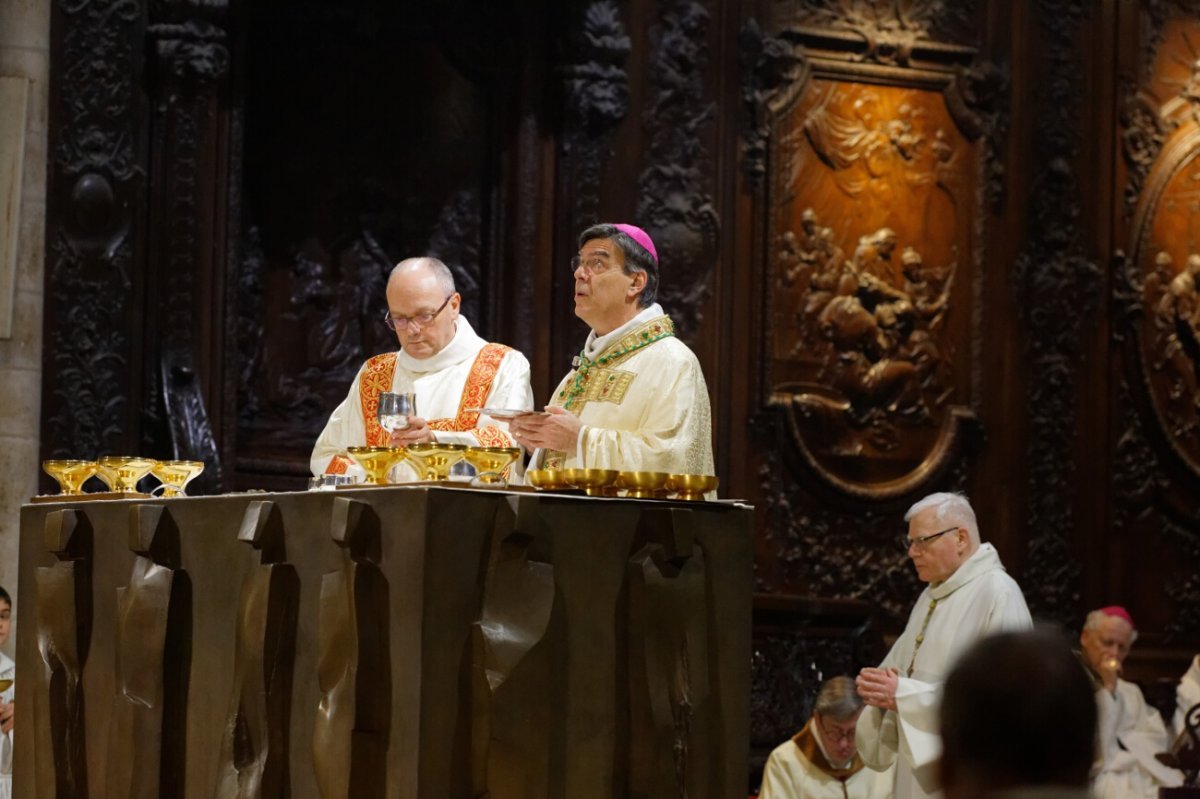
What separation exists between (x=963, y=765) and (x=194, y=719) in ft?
9.51

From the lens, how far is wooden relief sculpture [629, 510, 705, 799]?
4.15 meters

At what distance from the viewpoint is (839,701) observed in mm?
7703

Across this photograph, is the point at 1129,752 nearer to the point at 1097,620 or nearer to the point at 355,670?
the point at 1097,620

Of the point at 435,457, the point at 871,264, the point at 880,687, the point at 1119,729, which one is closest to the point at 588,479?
the point at 435,457

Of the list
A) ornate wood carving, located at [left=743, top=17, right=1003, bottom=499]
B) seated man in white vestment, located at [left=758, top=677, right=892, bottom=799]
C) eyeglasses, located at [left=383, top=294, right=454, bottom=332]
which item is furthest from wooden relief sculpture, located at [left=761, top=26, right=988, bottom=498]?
eyeglasses, located at [left=383, top=294, right=454, bottom=332]

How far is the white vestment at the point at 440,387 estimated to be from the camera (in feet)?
19.0

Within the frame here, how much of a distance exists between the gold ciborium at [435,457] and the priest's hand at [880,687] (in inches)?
106

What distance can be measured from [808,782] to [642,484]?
3.72 metres

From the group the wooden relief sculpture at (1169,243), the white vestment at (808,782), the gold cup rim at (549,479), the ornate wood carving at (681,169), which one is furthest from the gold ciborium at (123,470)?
the wooden relief sculpture at (1169,243)

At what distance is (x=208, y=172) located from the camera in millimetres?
8562

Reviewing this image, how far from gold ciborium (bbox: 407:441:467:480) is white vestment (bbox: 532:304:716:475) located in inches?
27.1

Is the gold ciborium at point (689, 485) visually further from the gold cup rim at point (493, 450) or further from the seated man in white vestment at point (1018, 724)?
the seated man in white vestment at point (1018, 724)

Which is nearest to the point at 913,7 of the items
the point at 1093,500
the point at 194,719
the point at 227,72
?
the point at 1093,500

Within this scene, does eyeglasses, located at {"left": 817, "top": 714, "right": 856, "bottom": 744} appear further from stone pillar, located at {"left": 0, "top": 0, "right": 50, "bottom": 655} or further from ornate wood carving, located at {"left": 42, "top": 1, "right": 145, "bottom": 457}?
stone pillar, located at {"left": 0, "top": 0, "right": 50, "bottom": 655}
